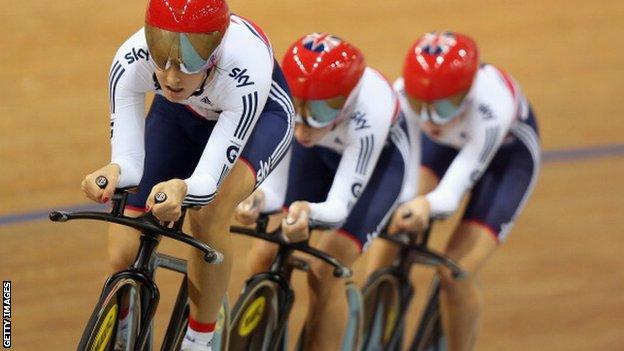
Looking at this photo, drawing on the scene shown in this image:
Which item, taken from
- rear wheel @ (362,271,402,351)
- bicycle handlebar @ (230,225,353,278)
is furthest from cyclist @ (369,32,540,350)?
bicycle handlebar @ (230,225,353,278)

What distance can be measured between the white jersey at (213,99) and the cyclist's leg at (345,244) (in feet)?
3.16

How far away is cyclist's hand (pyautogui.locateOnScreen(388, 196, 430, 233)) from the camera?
4801 millimetres

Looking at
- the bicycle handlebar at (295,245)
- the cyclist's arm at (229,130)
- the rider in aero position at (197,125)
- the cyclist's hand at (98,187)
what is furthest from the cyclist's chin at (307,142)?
the cyclist's hand at (98,187)

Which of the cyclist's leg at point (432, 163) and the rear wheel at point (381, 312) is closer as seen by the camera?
the rear wheel at point (381, 312)

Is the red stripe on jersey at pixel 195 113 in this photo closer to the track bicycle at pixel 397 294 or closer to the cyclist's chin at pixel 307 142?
the cyclist's chin at pixel 307 142

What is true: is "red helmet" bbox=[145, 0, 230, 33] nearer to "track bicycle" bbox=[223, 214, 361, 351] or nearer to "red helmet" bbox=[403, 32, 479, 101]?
"track bicycle" bbox=[223, 214, 361, 351]

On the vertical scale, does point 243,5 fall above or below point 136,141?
above

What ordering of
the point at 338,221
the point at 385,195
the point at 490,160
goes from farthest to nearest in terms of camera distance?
1. the point at 490,160
2. the point at 385,195
3. the point at 338,221

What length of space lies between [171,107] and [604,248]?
13.0 ft

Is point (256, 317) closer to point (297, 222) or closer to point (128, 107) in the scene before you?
point (297, 222)

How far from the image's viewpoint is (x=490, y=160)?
5258 millimetres

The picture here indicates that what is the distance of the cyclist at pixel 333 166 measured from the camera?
425 cm

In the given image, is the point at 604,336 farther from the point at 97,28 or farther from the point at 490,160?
the point at 97,28

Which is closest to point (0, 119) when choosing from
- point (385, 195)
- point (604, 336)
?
point (385, 195)
